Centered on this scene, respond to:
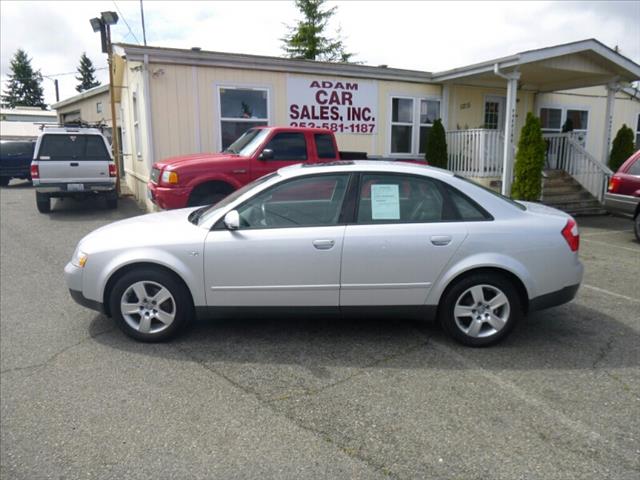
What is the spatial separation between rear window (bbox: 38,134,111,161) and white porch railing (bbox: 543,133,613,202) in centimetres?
Result: 1197

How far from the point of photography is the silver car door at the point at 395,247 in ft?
12.8

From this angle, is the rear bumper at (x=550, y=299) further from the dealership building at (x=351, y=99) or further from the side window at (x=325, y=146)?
the dealership building at (x=351, y=99)

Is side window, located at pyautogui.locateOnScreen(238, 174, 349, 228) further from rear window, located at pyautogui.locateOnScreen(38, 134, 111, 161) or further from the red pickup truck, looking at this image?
rear window, located at pyautogui.locateOnScreen(38, 134, 111, 161)

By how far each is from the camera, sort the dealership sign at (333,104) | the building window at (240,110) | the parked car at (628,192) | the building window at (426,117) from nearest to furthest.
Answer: the parked car at (628,192) → the building window at (240,110) → the dealership sign at (333,104) → the building window at (426,117)

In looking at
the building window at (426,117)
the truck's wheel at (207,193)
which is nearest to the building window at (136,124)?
the truck's wheel at (207,193)

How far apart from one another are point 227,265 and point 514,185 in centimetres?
925

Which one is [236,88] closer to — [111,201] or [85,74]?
[111,201]

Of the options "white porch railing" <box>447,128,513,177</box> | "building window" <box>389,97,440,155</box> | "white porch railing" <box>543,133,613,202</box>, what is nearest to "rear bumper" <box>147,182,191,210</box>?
"building window" <box>389,97,440,155</box>

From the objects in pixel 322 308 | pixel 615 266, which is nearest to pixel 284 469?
pixel 322 308

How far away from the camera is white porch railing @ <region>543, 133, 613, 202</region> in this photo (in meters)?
12.8

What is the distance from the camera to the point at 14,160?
19.2 meters

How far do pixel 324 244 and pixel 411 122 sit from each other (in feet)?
33.4

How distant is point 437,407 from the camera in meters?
3.18

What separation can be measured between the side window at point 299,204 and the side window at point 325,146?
186 inches
